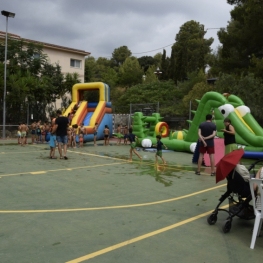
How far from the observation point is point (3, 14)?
77.3 ft

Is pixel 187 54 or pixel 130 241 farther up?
pixel 187 54

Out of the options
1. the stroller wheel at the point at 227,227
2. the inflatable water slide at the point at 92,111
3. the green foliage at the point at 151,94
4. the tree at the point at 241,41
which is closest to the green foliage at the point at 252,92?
the tree at the point at 241,41

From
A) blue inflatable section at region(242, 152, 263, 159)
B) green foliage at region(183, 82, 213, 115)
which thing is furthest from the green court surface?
green foliage at region(183, 82, 213, 115)

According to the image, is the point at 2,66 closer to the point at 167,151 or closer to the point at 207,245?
the point at 167,151

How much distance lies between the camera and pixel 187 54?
49281mm

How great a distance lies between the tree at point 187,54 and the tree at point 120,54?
18.8 meters

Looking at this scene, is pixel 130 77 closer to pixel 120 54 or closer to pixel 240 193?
pixel 120 54

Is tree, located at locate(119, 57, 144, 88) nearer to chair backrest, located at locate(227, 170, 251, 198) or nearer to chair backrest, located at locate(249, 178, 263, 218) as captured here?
chair backrest, located at locate(227, 170, 251, 198)

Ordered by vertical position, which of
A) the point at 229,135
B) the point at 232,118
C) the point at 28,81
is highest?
the point at 28,81

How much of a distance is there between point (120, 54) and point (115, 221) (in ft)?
234

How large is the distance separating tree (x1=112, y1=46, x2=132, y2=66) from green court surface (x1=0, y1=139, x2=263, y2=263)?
67.3m

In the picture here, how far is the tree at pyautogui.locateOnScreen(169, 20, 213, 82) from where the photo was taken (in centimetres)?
4781

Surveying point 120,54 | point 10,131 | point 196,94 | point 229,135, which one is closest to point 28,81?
point 10,131

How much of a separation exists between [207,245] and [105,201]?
2.51 meters
